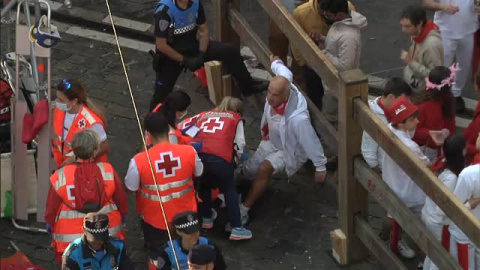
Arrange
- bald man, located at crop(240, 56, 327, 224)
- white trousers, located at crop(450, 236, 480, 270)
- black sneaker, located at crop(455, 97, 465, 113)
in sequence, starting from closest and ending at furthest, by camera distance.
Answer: white trousers, located at crop(450, 236, 480, 270) → bald man, located at crop(240, 56, 327, 224) → black sneaker, located at crop(455, 97, 465, 113)

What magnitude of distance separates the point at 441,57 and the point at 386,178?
153 cm

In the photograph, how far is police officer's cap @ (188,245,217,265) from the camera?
616cm

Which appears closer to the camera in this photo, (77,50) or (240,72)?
(240,72)

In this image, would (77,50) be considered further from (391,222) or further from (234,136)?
(391,222)

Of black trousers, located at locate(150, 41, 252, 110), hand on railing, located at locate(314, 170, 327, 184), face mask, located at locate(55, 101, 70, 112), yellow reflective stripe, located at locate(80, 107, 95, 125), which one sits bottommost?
hand on railing, located at locate(314, 170, 327, 184)

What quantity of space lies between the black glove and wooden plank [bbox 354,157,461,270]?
2314 millimetres

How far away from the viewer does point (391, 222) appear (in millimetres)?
7809

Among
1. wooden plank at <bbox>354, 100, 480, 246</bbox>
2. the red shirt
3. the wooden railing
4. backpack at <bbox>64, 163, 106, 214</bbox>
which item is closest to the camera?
wooden plank at <bbox>354, 100, 480, 246</bbox>

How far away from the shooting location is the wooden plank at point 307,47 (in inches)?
290

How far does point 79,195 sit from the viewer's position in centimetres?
704

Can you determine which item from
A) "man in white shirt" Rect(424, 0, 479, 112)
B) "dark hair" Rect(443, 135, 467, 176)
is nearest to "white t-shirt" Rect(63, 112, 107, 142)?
"dark hair" Rect(443, 135, 467, 176)

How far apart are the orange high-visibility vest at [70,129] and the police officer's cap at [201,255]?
5.55 ft

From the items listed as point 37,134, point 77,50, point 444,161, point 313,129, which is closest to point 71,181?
point 37,134

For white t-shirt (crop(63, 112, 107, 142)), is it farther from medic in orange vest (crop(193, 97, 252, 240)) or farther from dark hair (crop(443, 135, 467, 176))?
dark hair (crop(443, 135, 467, 176))
